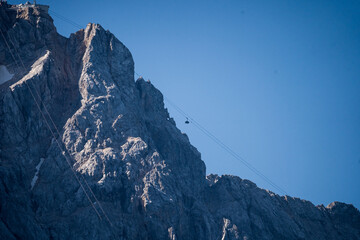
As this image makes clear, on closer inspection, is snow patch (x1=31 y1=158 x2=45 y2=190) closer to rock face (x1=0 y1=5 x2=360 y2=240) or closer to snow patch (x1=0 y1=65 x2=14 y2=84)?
rock face (x1=0 y1=5 x2=360 y2=240)

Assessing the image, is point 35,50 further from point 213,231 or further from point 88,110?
point 213,231

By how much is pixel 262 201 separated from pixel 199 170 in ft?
60.1

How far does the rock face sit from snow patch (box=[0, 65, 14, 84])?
72 cm

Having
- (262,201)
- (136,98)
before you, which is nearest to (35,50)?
(136,98)

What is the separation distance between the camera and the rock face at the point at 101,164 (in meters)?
61.6

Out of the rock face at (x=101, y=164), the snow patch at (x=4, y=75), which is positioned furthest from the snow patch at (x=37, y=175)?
the snow patch at (x=4, y=75)

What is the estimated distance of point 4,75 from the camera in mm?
76438

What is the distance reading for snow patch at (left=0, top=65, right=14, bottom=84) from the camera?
247 ft

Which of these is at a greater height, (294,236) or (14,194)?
(294,236)

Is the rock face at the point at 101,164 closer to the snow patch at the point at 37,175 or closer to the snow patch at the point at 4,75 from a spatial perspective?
the snow patch at the point at 37,175

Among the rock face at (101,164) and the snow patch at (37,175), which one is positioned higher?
the rock face at (101,164)

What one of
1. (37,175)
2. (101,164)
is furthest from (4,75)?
(101,164)

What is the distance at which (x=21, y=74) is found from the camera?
7612 cm

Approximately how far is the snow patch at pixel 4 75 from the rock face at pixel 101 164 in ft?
2.36
